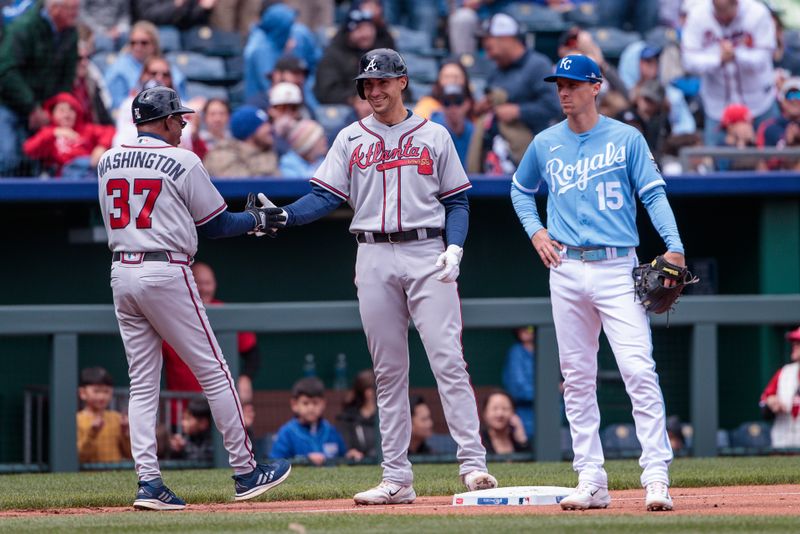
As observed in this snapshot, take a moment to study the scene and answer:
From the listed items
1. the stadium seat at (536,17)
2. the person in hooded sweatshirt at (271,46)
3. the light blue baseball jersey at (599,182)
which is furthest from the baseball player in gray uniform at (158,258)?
the stadium seat at (536,17)

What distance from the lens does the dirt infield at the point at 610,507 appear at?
554 centimetres

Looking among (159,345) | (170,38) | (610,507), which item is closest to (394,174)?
(159,345)

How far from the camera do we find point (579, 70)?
5461 millimetres

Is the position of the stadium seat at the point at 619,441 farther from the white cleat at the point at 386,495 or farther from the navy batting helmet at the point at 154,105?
the navy batting helmet at the point at 154,105

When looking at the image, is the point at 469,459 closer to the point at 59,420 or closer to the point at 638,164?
the point at 638,164

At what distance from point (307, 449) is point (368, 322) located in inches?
115

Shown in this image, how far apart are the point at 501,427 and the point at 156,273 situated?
3.65m

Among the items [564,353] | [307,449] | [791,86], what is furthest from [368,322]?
[791,86]

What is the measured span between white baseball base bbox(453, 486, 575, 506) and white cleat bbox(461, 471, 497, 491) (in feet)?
0.25

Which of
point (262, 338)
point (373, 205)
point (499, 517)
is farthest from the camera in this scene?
point (262, 338)

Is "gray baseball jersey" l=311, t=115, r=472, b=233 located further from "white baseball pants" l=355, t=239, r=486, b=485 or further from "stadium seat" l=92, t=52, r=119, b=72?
"stadium seat" l=92, t=52, r=119, b=72

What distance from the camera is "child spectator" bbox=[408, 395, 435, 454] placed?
8.70 metres

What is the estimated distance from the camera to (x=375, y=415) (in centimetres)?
873

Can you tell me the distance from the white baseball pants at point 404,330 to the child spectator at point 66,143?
405 centimetres
